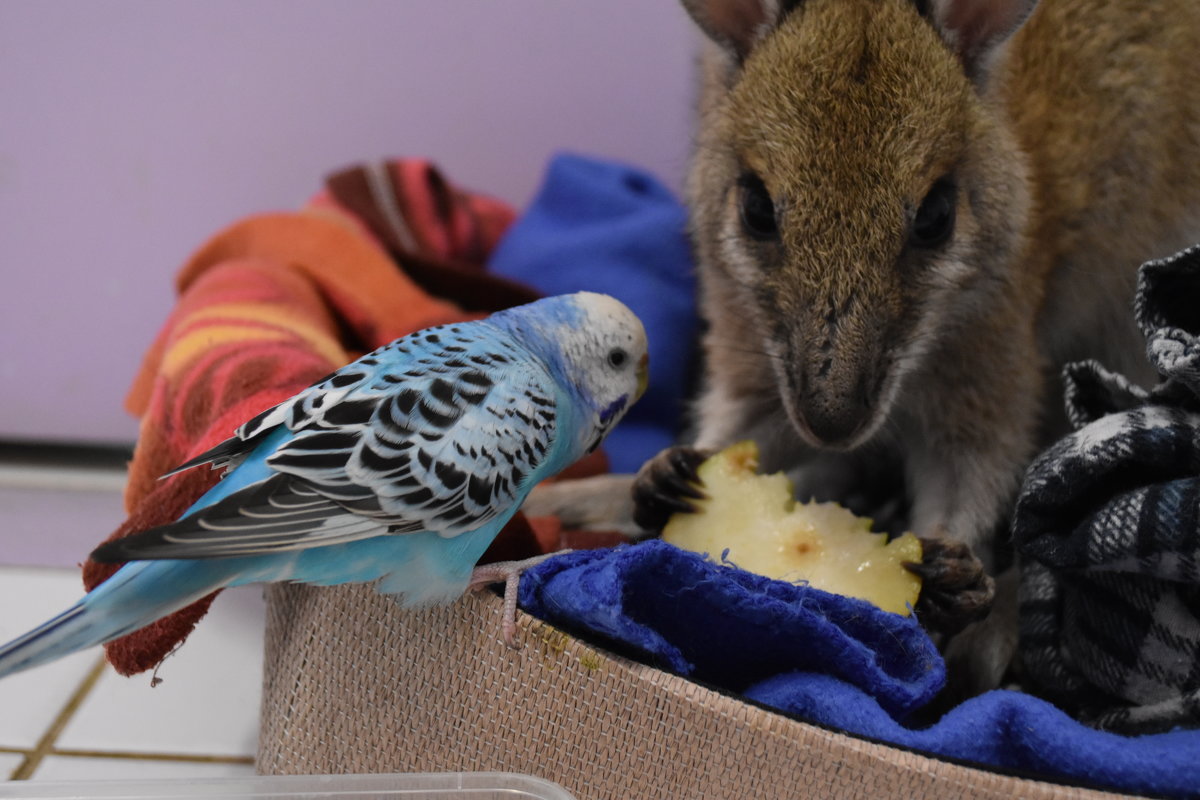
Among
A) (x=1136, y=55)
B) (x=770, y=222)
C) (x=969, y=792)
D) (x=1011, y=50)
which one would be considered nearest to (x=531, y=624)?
(x=969, y=792)

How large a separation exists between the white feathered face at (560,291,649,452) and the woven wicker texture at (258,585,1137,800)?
0.22m

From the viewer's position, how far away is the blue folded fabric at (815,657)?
0.87 m

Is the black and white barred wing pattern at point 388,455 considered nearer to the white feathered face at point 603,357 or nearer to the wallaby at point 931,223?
the white feathered face at point 603,357

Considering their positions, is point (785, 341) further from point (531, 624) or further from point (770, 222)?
point (531, 624)

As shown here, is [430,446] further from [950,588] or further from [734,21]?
[734,21]

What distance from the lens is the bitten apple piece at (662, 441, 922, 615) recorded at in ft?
3.62

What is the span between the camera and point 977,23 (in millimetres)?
1199

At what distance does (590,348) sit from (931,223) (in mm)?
383

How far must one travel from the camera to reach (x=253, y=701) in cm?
144

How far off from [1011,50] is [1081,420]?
465 mm

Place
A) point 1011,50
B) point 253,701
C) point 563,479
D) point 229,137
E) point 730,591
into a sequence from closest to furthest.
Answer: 1. point 730,591
2. point 1011,50
3. point 253,701
4. point 563,479
5. point 229,137

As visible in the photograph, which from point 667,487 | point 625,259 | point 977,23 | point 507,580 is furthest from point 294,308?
point 977,23

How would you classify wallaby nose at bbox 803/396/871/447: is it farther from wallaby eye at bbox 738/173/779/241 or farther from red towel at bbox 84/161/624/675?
red towel at bbox 84/161/624/675

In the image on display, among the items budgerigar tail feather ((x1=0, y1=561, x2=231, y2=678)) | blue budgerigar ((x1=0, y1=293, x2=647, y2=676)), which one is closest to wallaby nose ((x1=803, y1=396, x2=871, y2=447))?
blue budgerigar ((x1=0, y1=293, x2=647, y2=676))
